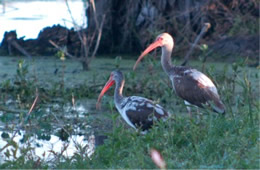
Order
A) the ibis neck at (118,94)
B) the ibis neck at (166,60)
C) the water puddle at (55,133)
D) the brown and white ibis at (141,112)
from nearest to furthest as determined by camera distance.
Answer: the brown and white ibis at (141,112) < the water puddle at (55,133) < the ibis neck at (118,94) < the ibis neck at (166,60)

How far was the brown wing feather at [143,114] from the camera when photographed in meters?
6.61

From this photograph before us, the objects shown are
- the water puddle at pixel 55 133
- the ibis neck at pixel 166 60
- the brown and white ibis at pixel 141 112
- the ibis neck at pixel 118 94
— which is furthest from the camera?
the ibis neck at pixel 166 60

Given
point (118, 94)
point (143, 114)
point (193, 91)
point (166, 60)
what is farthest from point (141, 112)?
point (166, 60)

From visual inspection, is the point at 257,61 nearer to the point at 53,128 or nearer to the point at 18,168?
the point at 53,128

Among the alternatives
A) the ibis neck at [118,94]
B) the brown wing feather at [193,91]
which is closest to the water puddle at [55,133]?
the ibis neck at [118,94]

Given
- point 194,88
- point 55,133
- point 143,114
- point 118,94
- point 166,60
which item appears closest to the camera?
point 143,114

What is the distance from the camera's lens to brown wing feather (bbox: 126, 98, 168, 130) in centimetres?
661

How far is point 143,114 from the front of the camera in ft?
22.0

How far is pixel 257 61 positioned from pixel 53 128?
198 inches

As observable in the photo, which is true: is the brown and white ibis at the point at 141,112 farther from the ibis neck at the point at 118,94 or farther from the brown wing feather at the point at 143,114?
the ibis neck at the point at 118,94

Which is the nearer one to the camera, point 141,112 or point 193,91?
point 141,112

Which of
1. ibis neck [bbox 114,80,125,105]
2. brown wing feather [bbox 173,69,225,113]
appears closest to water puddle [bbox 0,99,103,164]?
ibis neck [bbox 114,80,125,105]

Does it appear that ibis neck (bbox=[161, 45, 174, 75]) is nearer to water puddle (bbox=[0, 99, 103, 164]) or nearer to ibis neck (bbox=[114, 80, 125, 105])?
ibis neck (bbox=[114, 80, 125, 105])

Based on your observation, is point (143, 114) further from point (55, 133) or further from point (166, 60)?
point (166, 60)
